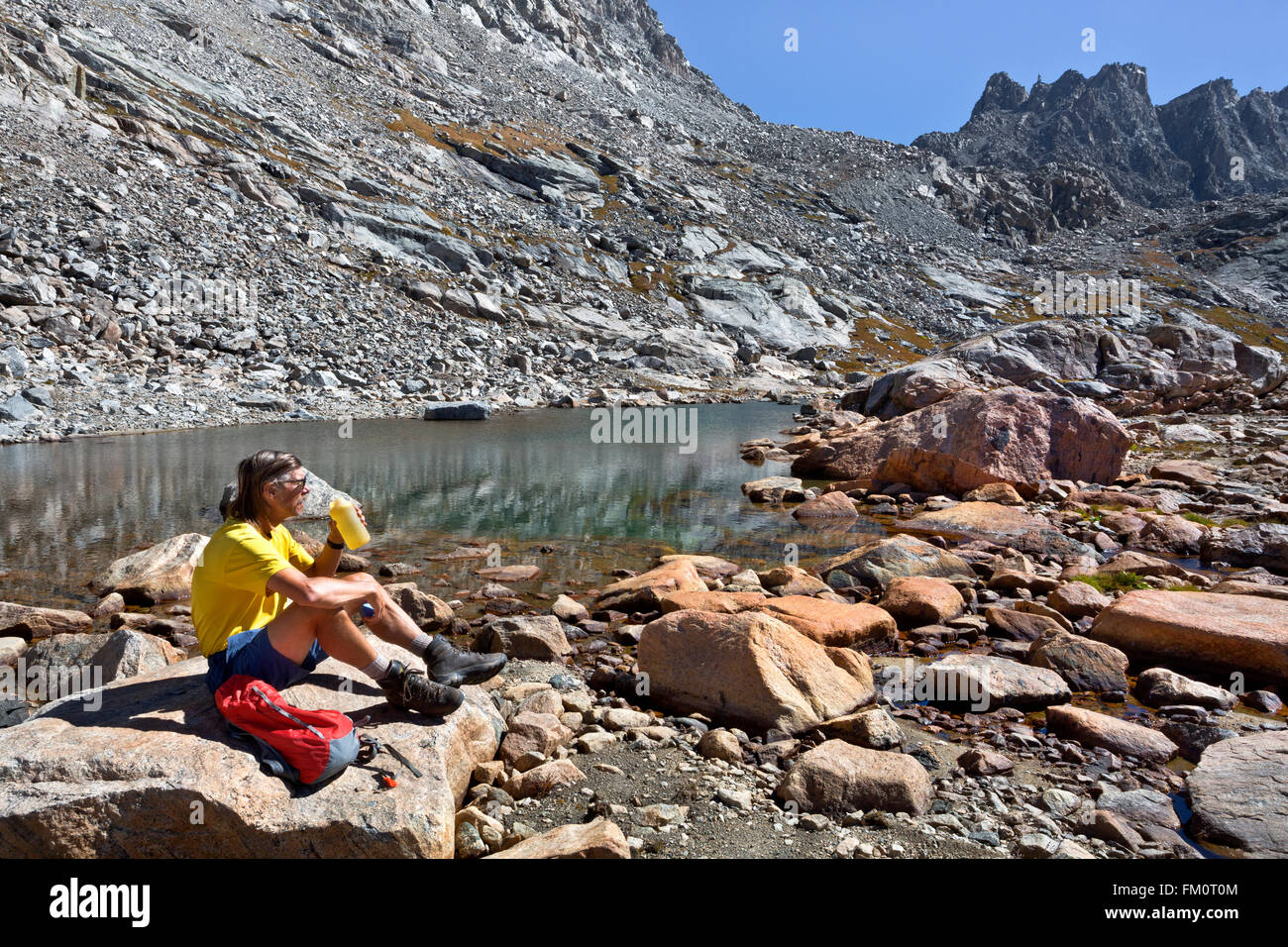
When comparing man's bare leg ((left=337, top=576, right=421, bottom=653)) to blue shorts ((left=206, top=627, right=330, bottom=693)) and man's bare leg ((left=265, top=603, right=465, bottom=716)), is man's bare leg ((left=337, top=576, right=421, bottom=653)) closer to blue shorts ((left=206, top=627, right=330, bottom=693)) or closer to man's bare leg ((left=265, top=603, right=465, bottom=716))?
man's bare leg ((left=265, top=603, right=465, bottom=716))

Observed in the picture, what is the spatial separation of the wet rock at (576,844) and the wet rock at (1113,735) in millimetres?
4592

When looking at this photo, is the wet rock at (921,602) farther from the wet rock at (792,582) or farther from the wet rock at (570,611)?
the wet rock at (570,611)

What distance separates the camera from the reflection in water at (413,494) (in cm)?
1523

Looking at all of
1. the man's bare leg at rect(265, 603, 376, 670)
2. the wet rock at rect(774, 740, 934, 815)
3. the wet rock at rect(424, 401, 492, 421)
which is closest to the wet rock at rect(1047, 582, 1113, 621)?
the wet rock at rect(774, 740, 934, 815)

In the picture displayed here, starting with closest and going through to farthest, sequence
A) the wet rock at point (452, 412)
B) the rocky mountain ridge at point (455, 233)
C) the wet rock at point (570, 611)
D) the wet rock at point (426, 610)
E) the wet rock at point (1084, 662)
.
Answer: the wet rock at point (1084, 662), the wet rock at point (426, 610), the wet rock at point (570, 611), the wet rock at point (452, 412), the rocky mountain ridge at point (455, 233)

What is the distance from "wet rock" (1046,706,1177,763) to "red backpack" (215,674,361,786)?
6.16m

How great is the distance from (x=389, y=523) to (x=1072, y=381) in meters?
42.2

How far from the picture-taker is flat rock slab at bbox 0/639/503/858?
4.02 m

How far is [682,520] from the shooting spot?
18.4 m

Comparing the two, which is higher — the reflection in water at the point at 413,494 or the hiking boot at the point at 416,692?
the reflection in water at the point at 413,494

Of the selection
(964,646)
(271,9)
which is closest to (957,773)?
(964,646)

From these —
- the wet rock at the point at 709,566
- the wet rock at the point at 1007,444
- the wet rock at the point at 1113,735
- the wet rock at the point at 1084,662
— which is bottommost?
the wet rock at the point at 1113,735

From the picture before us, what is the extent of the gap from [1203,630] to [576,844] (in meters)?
8.11

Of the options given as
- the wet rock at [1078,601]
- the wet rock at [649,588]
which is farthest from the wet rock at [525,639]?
the wet rock at [1078,601]
